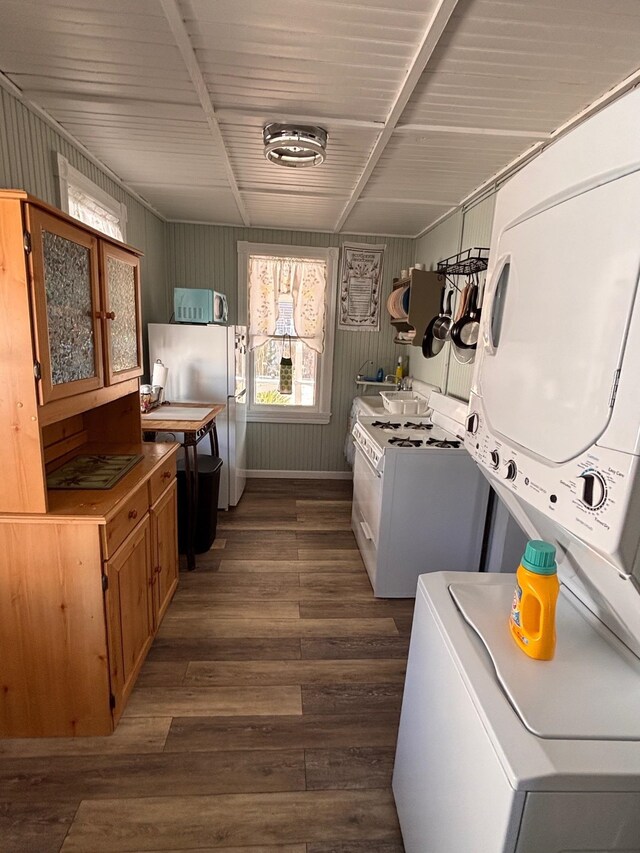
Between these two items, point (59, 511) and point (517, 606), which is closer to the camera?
point (517, 606)

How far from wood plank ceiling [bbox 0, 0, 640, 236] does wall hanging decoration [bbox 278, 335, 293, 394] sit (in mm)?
1843

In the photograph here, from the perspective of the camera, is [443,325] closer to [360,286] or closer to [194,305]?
[360,286]

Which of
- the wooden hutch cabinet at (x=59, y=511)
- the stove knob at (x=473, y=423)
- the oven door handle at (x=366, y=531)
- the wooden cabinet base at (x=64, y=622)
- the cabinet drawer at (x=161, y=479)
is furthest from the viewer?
the oven door handle at (x=366, y=531)

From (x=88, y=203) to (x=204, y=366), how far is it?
129cm

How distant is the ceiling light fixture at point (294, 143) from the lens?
2.08 metres

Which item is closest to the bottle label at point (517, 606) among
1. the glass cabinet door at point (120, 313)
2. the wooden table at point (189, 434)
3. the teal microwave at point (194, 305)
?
the glass cabinet door at point (120, 313)

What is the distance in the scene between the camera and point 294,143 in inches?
82.8

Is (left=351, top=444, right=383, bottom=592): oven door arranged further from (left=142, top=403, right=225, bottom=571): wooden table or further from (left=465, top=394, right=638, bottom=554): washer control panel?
(left=465, top=394, right=638, bottom=554): washer control panel

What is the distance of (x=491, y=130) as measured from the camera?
2.04 meters

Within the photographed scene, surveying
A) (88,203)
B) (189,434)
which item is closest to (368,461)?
(189,434)

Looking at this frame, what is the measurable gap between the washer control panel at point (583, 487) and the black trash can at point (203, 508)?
88.0 inches

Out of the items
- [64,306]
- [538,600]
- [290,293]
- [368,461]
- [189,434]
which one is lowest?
[368,461]

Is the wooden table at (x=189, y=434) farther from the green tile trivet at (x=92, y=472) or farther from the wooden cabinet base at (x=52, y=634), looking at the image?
the wooden cabinet base at (x=52, y=634)

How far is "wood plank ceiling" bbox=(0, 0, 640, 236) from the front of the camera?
1337mm
